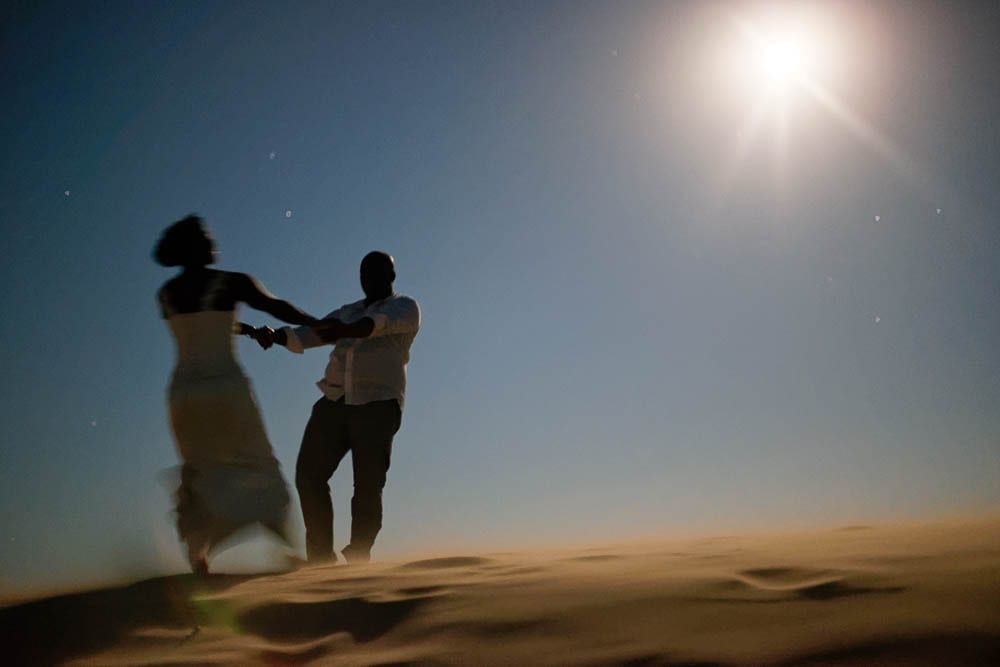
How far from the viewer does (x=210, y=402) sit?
4152 mm

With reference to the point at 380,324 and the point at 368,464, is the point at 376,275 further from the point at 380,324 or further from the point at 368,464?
the point at 368,464

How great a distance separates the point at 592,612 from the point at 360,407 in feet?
10.7

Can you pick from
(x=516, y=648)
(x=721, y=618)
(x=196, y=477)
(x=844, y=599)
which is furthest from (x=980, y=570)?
(x=196, y=477)

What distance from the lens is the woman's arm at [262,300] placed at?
4250 millimetres

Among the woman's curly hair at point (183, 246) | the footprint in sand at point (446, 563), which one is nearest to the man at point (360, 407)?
the woman's curly hair at point (183, 246)

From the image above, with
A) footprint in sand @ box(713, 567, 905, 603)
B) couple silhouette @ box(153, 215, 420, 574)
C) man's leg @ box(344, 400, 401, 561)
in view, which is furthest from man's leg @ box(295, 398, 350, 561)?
footprint in sand @ box(713, 567, 905, 603)

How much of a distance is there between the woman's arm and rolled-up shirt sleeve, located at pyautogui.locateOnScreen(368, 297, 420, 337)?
0.75 m

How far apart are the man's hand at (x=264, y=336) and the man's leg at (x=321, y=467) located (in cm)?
69

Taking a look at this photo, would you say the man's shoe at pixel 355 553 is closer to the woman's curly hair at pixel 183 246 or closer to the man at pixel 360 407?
the man at pixel 360 407

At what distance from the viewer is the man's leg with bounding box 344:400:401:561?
17.0 feet

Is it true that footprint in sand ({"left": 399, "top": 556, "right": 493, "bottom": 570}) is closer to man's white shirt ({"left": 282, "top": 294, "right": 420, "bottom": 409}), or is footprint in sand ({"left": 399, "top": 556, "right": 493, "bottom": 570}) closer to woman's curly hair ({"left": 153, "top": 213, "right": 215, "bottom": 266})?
woman's curly hair ({"left": 153, "top": 213, "right": 215, "bottom": 266})

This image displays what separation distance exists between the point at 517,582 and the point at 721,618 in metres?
0.81

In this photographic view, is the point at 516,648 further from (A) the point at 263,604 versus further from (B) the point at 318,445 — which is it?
(B) the point at 318,445

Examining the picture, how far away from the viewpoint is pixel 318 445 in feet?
17.9
